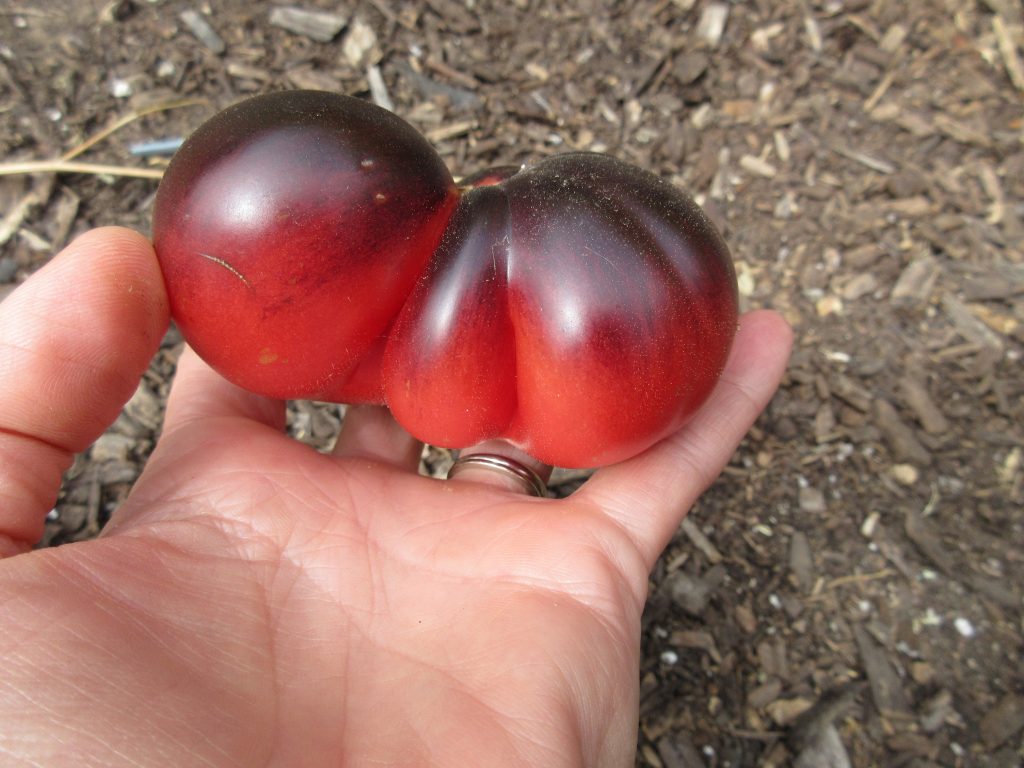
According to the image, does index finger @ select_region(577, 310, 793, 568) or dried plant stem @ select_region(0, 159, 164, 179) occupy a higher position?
dried plant stem @ select_region(0, 159, 164, 179)

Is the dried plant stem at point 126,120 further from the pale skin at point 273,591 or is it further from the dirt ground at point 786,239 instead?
the pale skin at point 273,591

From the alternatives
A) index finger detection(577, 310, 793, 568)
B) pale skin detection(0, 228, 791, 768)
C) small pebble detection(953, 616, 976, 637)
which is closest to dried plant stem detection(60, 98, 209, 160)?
pale skin detection(0, 228, 791, 768)

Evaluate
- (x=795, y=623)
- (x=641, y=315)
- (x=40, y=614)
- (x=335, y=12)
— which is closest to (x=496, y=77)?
(x=335, y=12)

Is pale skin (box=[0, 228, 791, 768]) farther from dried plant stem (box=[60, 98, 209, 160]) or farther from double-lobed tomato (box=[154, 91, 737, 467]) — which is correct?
dried plant stem (box=[60, 98, 209, 160])

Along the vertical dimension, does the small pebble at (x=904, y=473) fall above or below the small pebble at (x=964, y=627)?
above

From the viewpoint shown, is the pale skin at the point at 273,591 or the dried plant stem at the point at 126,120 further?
the dried plant stem at the point at 126,120

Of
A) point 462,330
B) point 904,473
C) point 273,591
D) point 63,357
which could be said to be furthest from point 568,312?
point 904,473

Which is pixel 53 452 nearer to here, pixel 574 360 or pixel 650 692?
pixel 574 360

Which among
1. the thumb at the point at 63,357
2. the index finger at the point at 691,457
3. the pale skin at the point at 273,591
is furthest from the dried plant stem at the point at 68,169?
the index finger at the point at 691,457
